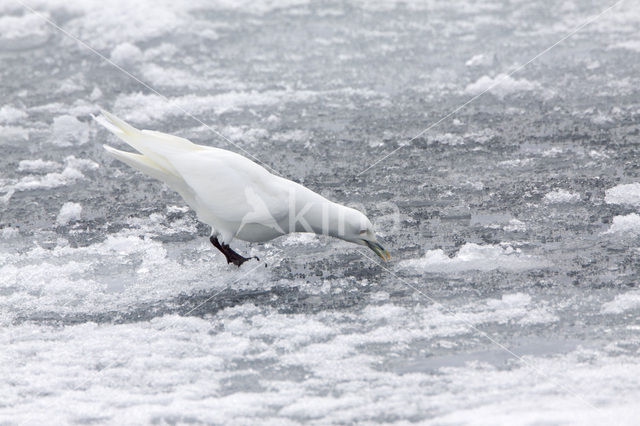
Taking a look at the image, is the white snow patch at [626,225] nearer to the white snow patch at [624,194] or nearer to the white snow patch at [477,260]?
the white snow patch at [624,194]

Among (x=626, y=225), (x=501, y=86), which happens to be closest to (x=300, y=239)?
(x=626, y=225)

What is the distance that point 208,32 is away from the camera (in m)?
10.4

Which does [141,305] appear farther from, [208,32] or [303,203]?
[208,32]

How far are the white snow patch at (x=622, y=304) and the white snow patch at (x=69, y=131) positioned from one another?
4.95m

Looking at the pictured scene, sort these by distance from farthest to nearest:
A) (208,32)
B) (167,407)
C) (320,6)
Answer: (320,6), (208,32), (167,407)

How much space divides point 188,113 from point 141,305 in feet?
11.5

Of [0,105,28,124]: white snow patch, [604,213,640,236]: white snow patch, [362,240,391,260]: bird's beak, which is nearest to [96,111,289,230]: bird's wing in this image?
[362,240,391,260]: bird's beak

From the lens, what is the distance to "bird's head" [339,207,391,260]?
18.7ft

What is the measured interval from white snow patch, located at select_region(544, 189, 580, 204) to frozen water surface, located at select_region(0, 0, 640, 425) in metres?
0.02

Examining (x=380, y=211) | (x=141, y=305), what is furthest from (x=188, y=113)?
(x=141, y=305)

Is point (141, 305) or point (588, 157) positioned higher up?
point (588, 157)

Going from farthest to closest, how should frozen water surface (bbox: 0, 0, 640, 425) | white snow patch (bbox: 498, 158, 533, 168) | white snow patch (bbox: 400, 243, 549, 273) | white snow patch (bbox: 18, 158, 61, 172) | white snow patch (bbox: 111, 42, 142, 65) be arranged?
white snow patch (bbox: 111, 42, 142, 65)
white snow patch (bbox: 18, 158, 61, 172)
white snow patch (bbox: 498, 158, 533, 168)
white snow patch (bbox: 400, 243, 549, 273)
frozen water surface (bbox: 0, 0, 640, 425)

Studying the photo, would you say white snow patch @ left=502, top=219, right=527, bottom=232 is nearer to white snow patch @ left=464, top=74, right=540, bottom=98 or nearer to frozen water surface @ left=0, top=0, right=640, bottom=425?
frozen water surface @ left=0, top=0, right=640, bottom=425

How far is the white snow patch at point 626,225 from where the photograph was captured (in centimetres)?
591
